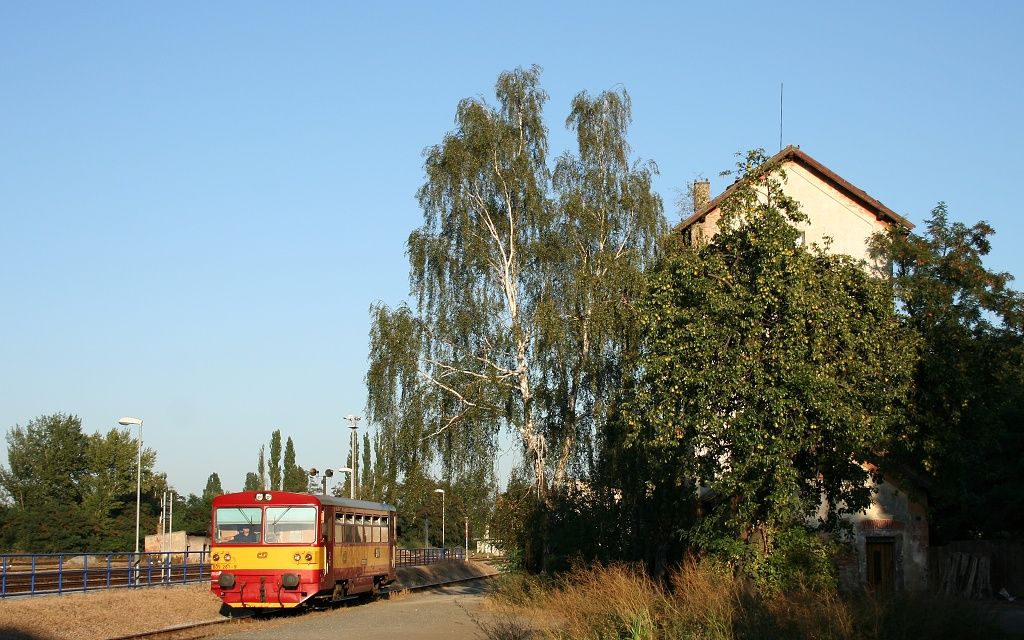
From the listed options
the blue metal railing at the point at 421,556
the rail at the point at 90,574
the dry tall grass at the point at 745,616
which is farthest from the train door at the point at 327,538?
the blue metal railing at the point at 421,556

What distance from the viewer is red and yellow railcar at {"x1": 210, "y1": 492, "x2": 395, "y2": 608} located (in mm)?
27938

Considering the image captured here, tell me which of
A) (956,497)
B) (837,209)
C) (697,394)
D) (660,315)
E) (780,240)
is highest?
(837,209)

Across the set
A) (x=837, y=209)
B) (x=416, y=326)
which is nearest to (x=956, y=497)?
(x=837, y=209)

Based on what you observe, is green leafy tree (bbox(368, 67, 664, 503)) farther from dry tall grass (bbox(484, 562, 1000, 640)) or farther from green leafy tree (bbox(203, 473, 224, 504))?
green leafy tree (bbox(203, 473, 224, 504))

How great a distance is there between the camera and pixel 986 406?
28.7 meters

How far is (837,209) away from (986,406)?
1202 cm

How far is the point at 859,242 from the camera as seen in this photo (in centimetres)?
3884

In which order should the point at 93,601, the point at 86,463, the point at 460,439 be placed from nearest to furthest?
the point at 93,601 → the point at 460,439 → the point at 86,463

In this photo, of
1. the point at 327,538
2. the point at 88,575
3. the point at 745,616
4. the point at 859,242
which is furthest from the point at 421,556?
the point at 745,616

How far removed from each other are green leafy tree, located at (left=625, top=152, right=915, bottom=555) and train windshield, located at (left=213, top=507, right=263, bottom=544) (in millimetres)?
11117

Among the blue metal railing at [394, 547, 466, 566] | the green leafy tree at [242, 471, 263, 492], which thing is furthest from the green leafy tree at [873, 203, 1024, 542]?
the green leafy tree at [242, 471, 263, 492]

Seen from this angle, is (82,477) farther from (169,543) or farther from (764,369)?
(764,369)

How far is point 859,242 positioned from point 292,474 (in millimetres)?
81910

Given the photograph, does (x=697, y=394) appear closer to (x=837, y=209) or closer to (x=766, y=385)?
(x=766, y=385)
